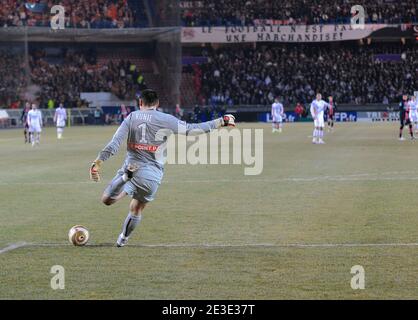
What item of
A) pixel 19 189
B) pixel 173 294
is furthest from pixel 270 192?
pixel 173 294

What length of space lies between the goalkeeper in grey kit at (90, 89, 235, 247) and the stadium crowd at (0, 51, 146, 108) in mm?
49579

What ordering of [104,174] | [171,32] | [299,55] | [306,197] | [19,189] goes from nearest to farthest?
[306,197] → [19,189] → [104,174] → [171,32] → [299,55]

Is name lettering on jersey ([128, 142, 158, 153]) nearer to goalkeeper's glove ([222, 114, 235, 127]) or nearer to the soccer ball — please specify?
goalkeeper's glove ([222, 114, 235, 127])

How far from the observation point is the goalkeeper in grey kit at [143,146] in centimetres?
1173

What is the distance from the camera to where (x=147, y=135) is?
38.6 ft

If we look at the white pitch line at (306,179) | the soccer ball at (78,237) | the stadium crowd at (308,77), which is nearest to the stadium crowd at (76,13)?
the stadium crowd at (308,77)

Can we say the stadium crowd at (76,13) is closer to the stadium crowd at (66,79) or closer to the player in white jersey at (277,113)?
the stadium crowd at (66,79)

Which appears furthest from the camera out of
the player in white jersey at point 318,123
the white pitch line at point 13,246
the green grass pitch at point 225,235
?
the player in white jersey at point 318,123

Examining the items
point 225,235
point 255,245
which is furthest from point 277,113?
point 255,245

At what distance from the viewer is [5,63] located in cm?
6012

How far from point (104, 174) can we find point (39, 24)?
1519 inches

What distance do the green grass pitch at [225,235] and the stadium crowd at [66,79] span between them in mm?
36149

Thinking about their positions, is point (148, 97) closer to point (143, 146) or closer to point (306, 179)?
point (143, 146)
